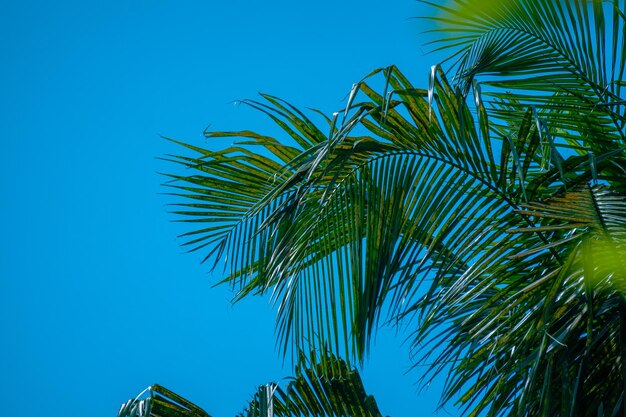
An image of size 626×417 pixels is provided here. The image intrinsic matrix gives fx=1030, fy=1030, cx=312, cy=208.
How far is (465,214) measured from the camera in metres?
2.60

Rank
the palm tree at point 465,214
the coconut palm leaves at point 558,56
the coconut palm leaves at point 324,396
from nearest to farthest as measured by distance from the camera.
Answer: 1. the palm tree at point 465,214
2. the coconut palm leaves at point 558,56
3. the coconut palm leaves at point 324,396

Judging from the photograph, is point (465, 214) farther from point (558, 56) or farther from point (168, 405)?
point (168, 405)

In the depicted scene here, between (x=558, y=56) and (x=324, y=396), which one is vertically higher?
(x=558, y=56)

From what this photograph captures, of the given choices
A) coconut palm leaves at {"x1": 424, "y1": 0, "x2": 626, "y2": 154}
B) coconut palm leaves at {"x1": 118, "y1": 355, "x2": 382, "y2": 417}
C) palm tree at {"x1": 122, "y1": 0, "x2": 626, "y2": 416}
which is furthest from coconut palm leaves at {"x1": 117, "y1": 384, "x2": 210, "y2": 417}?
coconut palm leaves at {"x1": 424, "y1": 0, "x2": 626, "y2": 154}

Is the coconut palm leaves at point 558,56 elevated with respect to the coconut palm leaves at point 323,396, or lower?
elevated

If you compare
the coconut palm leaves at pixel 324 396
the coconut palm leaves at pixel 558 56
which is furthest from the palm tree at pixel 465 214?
the coconut palm leaves at pixel 324 396

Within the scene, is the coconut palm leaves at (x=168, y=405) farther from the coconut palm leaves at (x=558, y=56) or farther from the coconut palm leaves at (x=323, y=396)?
the coconut palm leaves at (x=558, y=56)

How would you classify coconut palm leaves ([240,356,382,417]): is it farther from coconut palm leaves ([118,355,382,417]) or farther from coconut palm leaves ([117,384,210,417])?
coconut palm leaves ([117,384,210,417])

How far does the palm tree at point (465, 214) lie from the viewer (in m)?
2.22

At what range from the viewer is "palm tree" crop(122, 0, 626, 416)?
7.28 feet

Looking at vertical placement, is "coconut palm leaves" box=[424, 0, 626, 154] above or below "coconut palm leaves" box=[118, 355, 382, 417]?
above

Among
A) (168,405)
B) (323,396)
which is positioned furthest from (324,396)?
(168,405)

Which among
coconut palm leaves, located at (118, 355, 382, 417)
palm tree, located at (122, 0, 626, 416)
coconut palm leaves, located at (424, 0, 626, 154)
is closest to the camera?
palm tree, located at (122, 0, 626, 416)

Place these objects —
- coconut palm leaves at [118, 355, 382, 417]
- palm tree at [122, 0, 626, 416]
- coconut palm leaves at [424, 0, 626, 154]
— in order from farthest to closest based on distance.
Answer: coconut palm leaves at [118, 355, 382, 417] < coconut palm leaves at [424, 0, 626, 154] < palm tree at [122, 0, 626, 416]
